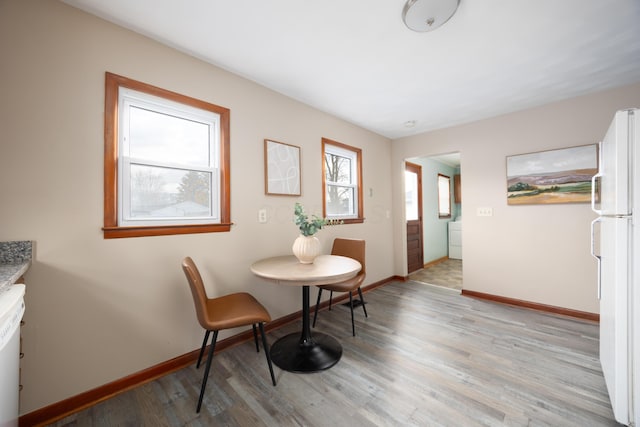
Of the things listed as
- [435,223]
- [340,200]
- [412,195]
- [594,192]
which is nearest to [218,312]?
[340,200]

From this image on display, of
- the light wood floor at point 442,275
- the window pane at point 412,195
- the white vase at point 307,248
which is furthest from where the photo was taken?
the window pane at point 412,195

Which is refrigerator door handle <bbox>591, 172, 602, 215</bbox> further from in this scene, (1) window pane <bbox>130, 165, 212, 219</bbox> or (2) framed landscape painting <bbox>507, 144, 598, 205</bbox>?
(1) window pane <bbox>130, 165, 212, 219</bbox>

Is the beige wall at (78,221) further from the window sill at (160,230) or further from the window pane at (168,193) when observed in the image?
the window pane at (168,193)

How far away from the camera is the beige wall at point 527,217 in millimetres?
2689

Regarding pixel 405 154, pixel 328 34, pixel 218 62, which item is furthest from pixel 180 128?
pixel 405 154

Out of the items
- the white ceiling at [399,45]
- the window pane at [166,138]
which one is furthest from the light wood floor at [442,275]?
the window pane at [166,138]

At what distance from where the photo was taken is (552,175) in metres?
2.87

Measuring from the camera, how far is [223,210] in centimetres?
216

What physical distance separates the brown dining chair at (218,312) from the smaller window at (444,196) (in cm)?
540

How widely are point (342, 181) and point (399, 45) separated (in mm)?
1912

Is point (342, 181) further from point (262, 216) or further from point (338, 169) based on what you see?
point (262, 216)

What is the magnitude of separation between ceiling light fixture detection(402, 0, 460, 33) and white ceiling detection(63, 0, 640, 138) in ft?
0.22

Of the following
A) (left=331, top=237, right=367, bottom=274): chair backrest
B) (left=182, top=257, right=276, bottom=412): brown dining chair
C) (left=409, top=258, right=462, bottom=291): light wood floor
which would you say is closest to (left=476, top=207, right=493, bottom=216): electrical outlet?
(left=409, top=258, right=462, bottom=291): light wood floor

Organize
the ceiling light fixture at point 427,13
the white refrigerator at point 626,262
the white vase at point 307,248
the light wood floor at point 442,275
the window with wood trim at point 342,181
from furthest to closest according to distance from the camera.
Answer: the light wood floor at point 442,275 < the window with wood trim at point 342,181 < the white vase at point 307,248 < the ceiling light fixture at point 427,13 < the white refrigerator at point 626,262
